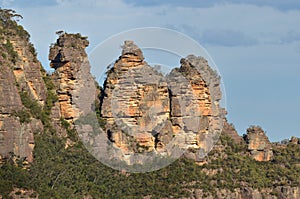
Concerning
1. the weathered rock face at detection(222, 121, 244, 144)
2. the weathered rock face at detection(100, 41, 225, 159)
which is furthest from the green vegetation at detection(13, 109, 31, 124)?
the weathered rock face at detection(222, 121, 244, 144)

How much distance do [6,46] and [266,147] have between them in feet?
96.0

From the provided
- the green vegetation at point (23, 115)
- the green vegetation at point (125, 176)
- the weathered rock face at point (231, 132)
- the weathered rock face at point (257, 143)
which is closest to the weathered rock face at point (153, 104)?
the green vegetation at point (125, 176)

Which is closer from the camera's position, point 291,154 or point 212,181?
point 212,181

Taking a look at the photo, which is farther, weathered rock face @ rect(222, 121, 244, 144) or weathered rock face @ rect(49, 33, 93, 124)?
weathered rock face @ rect(222, 121, 244, 144)

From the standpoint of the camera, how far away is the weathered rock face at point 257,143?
129788 mm

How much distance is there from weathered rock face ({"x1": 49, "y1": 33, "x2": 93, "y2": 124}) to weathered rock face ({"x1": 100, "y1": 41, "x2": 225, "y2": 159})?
242cm

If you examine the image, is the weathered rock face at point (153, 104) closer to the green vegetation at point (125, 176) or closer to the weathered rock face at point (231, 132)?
the green vegetation at point (125, 176)

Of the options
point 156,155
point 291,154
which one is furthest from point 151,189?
point 291,154

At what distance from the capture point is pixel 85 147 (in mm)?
115500

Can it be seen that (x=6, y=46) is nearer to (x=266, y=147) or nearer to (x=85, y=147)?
(x=85, y=147)

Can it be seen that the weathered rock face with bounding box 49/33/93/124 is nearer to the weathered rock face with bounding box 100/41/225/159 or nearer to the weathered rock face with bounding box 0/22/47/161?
the weathered rock face with bounding box 0/22/47/161

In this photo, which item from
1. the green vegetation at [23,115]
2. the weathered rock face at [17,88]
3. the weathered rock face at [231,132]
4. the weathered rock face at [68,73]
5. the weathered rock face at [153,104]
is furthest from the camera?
the weathered rock face at [231,132]

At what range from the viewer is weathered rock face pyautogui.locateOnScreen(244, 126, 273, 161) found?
426ft

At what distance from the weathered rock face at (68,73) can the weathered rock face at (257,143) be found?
18526 millimetres
